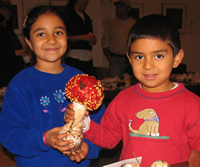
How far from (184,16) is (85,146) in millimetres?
7047

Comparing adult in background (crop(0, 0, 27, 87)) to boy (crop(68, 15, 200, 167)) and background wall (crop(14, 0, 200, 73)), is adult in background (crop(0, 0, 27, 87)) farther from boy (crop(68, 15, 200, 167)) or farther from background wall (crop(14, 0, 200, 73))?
background wall (crop(14, 0, 200, 73))

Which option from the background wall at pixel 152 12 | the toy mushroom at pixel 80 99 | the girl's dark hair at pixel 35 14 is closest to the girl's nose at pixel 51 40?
the girl's dark hair at pixel 35 14

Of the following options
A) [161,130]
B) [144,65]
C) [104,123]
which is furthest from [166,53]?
[104,123]

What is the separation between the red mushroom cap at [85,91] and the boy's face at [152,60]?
29cm

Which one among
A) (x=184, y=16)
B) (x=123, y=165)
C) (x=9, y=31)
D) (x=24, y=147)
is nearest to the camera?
(x=123, y=165)

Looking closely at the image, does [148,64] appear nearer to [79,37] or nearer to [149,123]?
[149,123]

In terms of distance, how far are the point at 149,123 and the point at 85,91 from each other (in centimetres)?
44

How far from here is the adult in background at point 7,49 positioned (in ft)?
8.95

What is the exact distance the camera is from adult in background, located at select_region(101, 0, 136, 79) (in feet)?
13.8

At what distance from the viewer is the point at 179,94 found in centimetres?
118

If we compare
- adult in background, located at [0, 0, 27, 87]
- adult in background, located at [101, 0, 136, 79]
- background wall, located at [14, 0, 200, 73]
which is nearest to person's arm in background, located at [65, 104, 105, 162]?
adult in background, located at [0, 0, 27, 87]

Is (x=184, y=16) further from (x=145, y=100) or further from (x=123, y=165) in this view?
(x=123, y=165)

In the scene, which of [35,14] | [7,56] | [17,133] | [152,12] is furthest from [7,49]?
[152,12]

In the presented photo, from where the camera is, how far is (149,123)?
1159mm
